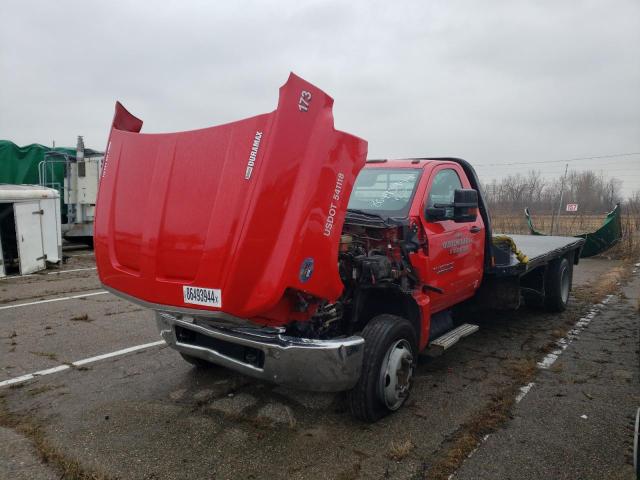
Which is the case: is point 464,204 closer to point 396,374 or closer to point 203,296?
point 396,374

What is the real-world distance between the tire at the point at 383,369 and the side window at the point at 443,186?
125 cm

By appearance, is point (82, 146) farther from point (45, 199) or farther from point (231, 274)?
point (231, 274)

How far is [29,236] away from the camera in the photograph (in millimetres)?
10430

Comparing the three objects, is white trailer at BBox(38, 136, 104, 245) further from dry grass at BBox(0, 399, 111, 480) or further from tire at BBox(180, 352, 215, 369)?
dry grass at BBox(0, 399, 111, 480)

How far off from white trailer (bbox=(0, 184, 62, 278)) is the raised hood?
333 inches

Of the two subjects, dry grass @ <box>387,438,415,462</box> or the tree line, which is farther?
the tree line

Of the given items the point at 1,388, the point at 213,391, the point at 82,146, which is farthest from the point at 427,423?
the point at 82,146

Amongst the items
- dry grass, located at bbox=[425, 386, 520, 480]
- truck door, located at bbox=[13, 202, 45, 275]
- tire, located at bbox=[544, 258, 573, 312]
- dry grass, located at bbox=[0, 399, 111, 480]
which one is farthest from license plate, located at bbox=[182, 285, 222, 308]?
truck door, located at bbox=[13, 202, 45, 275]

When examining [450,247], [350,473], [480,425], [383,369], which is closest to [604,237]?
[450,247]

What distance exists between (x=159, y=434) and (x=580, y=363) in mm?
4108

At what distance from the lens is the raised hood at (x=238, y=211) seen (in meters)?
2.66

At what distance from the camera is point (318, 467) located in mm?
2977

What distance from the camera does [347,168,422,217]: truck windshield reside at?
423cm

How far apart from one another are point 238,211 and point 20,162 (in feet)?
47.3
